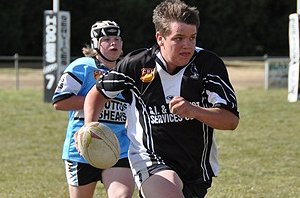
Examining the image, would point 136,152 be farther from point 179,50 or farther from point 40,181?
point 40,181

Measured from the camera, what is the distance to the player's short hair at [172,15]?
458cm

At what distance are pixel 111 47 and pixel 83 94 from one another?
1.43ft

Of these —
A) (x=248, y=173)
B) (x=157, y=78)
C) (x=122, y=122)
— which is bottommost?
(x=248, y=173)

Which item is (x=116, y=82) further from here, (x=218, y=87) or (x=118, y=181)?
(x=118, y=181)

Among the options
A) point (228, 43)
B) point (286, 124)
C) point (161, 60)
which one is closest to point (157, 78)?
point (161, 60)

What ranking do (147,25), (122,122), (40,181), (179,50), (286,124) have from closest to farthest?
(179,50), (122,122), (40,181), (286,124), (147,25)

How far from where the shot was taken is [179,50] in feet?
15.2

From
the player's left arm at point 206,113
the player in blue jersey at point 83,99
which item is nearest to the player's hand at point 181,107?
the player's left arm at point 206,113

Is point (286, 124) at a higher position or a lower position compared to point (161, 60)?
lower

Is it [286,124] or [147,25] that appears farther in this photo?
[147,25]

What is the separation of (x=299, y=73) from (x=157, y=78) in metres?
14.8

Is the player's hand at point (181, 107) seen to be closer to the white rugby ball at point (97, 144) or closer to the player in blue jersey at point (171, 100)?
the player in blue jersey at point (171, 100)

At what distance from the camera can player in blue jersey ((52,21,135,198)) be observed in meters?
6.05

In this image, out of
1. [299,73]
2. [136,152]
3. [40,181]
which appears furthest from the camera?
[299,73]
